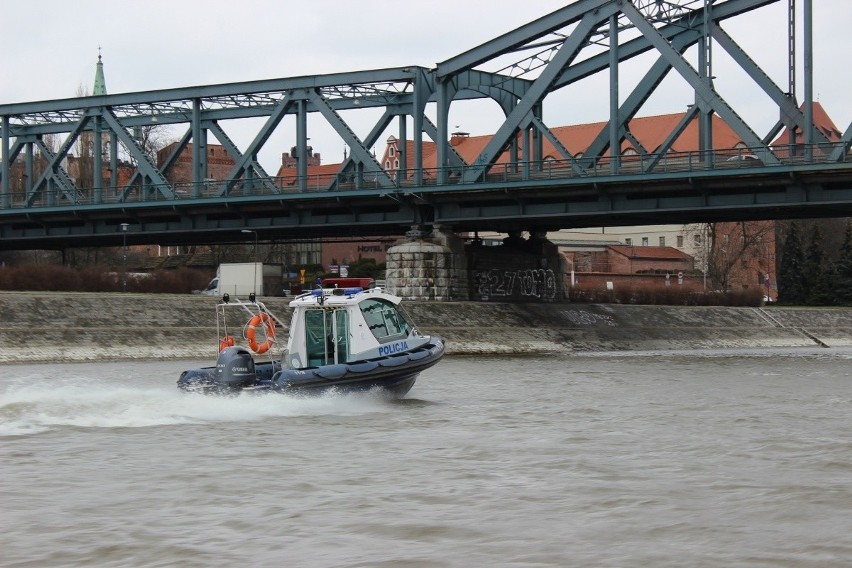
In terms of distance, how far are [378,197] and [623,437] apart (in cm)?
4656

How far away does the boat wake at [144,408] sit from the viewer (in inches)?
926

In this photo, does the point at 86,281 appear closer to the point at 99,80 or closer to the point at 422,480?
the point at 422,480

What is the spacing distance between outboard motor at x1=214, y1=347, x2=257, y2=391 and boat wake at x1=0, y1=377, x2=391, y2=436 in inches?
9.5

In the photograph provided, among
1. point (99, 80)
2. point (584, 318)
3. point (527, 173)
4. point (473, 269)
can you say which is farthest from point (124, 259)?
point (99, 80)

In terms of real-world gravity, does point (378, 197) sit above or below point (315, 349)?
above

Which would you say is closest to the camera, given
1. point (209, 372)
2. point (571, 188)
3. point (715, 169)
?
point (209, 372)

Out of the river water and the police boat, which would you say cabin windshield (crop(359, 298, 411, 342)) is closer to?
the police boat

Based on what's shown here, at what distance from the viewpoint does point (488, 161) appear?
65.6 meters

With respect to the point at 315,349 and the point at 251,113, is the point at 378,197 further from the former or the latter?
the point at 315,349

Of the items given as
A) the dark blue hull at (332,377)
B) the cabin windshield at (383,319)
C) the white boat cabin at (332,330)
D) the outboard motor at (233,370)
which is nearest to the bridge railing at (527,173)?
the cabin windshield at (383,319)

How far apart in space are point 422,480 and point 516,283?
5724 cm

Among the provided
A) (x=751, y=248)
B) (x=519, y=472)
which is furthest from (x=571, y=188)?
(x=751, y=248)

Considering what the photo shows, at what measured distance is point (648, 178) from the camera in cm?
5675

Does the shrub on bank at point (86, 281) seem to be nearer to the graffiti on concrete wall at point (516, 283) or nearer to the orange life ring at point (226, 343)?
the graffiti on concrete wall at point (516, 283)
